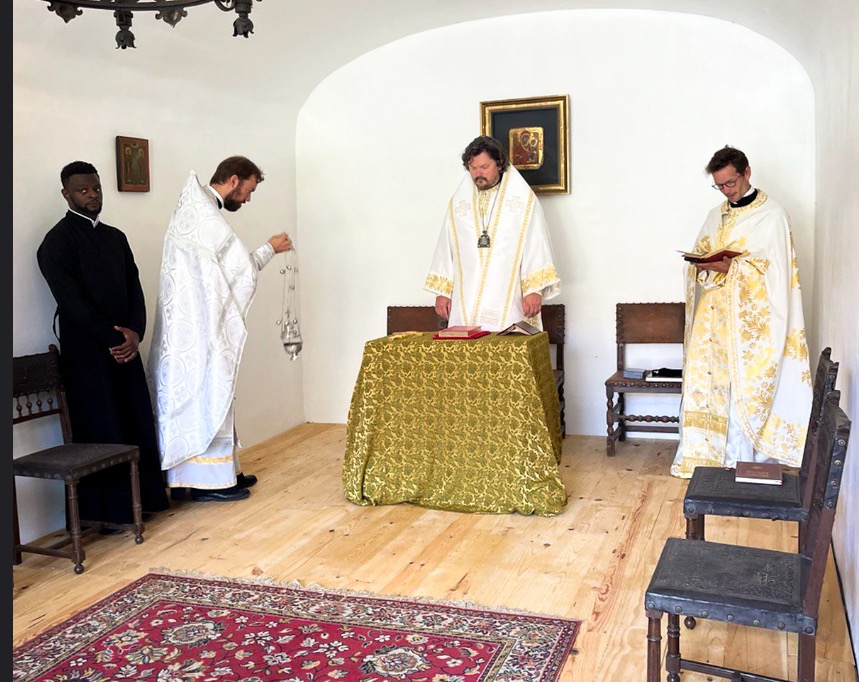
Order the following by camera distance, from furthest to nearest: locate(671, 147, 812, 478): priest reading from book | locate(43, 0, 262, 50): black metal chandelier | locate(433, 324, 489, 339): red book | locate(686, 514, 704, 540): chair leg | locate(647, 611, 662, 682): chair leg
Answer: locate(671, 147, 812, 478): priest reading from book < locate(433, 324, 489, 339): red book < locate(686, 514, 704, 540): chair leg < locate(43, 0, 262, 50): black metal chandelier < locate(647, 611, 662, 682): chair leg

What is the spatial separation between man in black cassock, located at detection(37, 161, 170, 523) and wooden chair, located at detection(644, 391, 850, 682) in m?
2.99

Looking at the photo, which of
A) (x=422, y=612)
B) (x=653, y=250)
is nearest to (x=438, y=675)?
(x=422, y=612)

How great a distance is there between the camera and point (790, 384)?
4953 millimetres

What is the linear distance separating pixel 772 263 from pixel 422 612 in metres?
→ 2.89

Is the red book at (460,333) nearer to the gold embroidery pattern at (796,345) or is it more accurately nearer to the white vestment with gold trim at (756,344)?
the white vestment with gold trim at (756,344)

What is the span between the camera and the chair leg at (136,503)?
14.0 ft

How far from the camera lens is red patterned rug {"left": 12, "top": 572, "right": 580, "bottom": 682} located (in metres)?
2.96

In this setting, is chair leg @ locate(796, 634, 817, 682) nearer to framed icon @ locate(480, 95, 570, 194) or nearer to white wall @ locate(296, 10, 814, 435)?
white wall @ locate(296, 10, 814, 435)

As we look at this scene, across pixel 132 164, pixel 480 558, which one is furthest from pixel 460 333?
pixel 132 164

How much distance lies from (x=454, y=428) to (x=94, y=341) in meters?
1.90

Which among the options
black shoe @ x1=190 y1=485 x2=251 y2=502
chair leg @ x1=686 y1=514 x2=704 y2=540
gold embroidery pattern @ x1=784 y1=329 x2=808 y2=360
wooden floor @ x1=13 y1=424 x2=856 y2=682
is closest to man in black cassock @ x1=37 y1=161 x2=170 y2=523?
wooden floor @ x1=13 y1=424 x2=856 y2=682

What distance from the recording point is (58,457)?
4.05 m

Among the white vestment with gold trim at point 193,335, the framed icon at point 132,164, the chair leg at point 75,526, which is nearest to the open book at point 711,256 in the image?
the white vestment with gold trim at point 193,335

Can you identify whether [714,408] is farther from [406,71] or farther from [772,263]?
[406,71]
